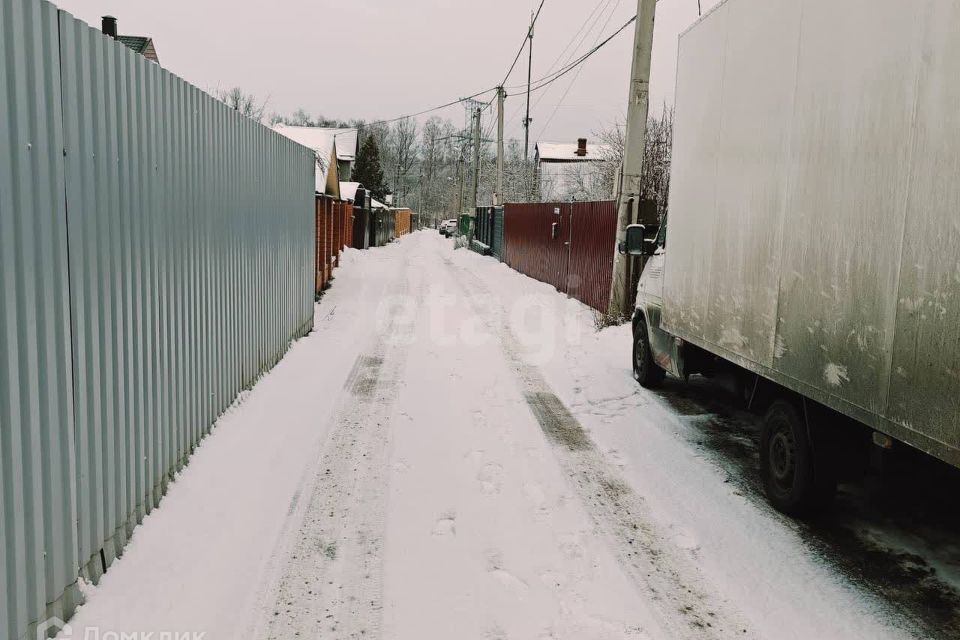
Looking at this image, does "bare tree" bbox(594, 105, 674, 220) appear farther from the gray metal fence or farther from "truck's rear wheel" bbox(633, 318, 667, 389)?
the gray metal fence

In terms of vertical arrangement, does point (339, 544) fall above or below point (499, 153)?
below

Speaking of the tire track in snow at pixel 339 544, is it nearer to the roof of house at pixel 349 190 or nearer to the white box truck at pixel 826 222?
the white box truck at pixel 826 222

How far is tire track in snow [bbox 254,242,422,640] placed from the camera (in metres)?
A: 3.62

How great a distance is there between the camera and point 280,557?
4.25 m

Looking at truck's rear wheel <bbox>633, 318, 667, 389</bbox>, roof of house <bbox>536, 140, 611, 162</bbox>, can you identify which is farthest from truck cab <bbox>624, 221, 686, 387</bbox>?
roof of house <bbox>536, 140, 611, 162</bbox>

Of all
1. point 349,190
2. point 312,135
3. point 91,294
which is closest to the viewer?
point 91,294

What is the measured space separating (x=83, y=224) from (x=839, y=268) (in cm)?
389

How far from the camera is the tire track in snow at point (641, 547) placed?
3.72 meters

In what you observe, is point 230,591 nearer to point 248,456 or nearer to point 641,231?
point 248,456

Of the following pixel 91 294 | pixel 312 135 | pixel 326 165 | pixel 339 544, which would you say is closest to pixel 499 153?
pixel 312 135

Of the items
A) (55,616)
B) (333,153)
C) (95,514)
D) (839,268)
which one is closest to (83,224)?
(95,514)

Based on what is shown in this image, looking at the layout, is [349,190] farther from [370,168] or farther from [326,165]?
[370,168]

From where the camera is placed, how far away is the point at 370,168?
3329 inches

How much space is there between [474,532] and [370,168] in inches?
3258
